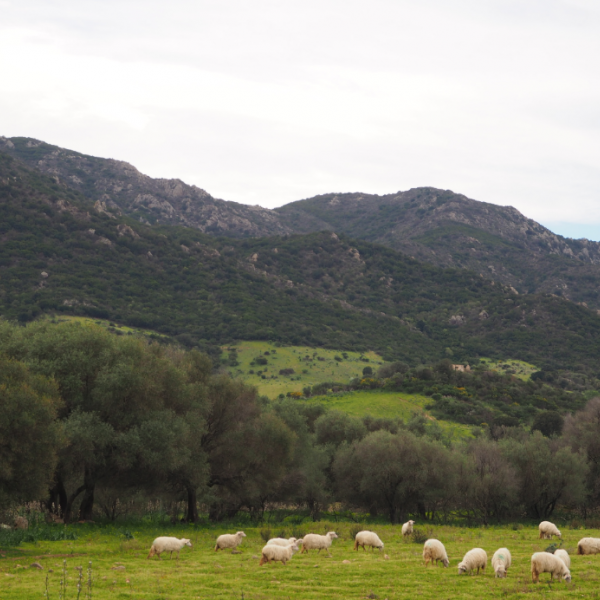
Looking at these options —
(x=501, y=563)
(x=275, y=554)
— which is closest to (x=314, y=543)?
(x=275, y=554)

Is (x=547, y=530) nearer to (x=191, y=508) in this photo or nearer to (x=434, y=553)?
(x=434, y=553)

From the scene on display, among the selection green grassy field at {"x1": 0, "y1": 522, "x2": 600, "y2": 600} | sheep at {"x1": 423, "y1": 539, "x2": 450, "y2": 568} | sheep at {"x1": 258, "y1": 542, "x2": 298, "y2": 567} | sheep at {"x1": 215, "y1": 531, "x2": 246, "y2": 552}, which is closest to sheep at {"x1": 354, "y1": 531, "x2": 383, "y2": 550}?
green grassy field at {"x1": 0, "y1": 522, "x2": 600, "y2": 600}

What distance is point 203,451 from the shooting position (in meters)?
34.0

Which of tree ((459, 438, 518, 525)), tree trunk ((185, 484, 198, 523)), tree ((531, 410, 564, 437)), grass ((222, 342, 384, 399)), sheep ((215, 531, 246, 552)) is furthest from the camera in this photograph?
grass ((222, 342, 384, 399))

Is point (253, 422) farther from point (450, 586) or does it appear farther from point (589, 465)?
point (589, 465)

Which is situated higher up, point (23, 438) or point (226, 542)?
point (23, 438)

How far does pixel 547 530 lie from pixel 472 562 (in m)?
14.9

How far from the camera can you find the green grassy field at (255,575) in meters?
15.7

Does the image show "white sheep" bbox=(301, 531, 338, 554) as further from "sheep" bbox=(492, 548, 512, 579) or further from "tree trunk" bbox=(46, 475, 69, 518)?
"tree trunk" bbox=(46, 475, 69, 518)

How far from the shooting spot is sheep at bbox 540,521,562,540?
30.9 meters

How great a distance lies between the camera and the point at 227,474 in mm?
35938

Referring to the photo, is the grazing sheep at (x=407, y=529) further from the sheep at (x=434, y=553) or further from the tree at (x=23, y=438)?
the tree at (x=23, y=438)

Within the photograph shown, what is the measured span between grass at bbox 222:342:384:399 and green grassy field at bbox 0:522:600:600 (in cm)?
7022

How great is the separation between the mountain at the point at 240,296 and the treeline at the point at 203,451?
80040mm
